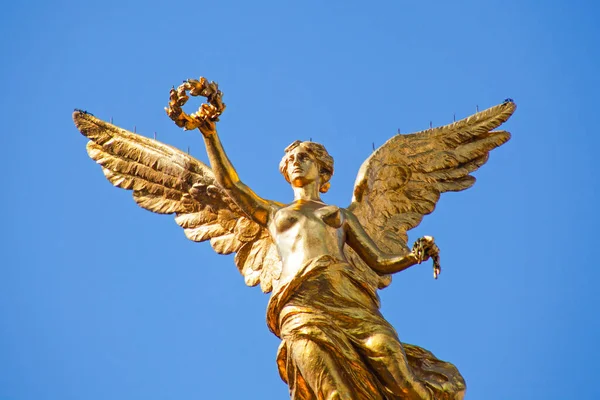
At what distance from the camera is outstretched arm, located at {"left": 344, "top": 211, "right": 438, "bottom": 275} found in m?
14.7

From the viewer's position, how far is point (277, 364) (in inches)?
572

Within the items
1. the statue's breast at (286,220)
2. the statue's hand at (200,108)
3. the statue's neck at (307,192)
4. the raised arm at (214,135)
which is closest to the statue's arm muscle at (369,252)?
the statue's neck at (307,192)

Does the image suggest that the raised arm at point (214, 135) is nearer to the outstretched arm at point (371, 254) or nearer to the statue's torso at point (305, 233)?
the statue's torso at point (305, 233)

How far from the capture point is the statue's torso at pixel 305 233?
14688 mm

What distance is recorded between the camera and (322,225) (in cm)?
1490

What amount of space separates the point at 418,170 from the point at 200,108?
106 inches

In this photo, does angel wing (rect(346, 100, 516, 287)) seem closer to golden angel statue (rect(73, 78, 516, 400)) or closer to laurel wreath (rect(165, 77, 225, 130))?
golden angel statue (rect(73, 78, 516, 400))

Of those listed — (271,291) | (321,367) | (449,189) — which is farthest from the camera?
(449,189)

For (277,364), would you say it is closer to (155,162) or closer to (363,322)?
(363,322)

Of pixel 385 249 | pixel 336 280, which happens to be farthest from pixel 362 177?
pixel 336 280

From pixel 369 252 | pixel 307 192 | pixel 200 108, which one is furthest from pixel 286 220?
pixel 200 108

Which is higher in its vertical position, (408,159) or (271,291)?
(408,159)

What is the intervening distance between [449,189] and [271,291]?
2201 mm

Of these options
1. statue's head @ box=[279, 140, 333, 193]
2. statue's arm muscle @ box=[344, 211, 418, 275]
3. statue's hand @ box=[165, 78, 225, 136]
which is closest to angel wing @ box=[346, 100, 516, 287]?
statue's head @ box=[279, 140, 333, 193]
